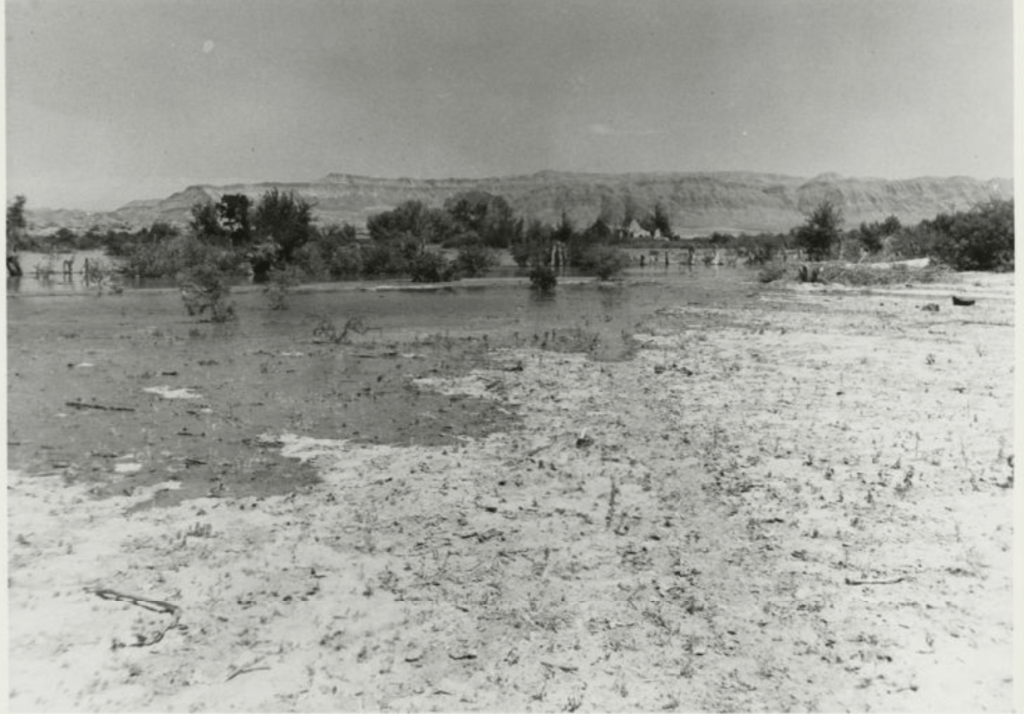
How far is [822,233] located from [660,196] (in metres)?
109

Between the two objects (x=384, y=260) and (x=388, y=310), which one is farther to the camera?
(x=384, y=260)

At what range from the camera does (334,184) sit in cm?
15175

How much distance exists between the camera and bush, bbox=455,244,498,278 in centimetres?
3669

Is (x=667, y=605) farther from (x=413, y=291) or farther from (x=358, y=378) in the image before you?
(x=413, y=291)

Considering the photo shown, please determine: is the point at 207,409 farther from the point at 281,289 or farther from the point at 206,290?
the point at 281,289

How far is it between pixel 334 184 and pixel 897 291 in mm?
141283

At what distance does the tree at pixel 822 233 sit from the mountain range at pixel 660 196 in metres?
77.6

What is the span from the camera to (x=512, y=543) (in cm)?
502

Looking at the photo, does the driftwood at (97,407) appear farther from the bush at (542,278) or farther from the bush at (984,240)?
the bush at (984,240)

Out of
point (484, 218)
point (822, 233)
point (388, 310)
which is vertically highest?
point (484, 218)

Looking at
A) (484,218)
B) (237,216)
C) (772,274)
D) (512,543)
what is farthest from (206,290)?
(484,218)

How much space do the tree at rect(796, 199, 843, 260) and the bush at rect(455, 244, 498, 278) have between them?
18.8m

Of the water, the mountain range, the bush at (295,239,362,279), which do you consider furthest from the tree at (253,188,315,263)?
the mountain range

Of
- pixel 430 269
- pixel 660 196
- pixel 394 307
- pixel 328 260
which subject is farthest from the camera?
pixel 660 196
